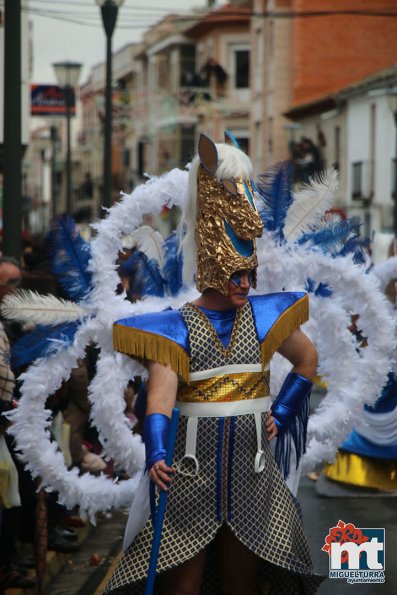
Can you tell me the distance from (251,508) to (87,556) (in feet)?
11.6

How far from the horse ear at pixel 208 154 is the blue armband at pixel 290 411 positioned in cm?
97

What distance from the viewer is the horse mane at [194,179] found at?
5488mm

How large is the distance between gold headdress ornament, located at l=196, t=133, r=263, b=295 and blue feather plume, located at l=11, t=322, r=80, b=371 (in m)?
0.82

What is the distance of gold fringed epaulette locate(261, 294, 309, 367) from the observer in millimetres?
5574

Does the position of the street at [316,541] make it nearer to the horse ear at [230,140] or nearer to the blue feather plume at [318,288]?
the blue feather plume at [318,288]

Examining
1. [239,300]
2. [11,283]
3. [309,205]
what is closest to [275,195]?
[309,205]

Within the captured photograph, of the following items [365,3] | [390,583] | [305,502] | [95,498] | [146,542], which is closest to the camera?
[146,542]

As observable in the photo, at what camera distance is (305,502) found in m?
9.96

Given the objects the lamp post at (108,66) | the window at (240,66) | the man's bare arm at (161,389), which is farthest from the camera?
the window at (240,66)

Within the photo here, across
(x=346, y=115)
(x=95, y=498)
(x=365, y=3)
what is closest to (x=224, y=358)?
(x=95, y=498)

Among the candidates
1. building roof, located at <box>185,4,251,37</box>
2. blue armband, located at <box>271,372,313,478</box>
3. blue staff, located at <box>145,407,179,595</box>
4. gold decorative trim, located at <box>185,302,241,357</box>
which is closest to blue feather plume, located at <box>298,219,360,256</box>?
blue armband, located at <box>271,372,313,478</box>

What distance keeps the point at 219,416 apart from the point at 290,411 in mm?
486

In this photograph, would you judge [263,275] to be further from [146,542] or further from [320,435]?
[146,542]

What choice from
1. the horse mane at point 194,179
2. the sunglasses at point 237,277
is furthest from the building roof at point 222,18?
the sunglasses at point 237,277
